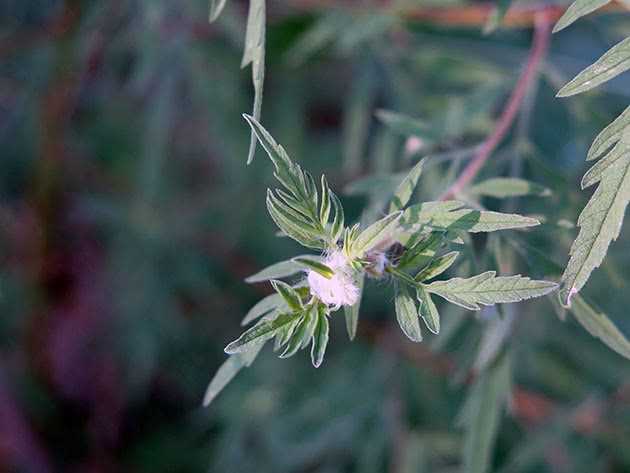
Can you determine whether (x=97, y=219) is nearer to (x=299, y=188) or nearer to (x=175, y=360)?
(x=175, y=360)

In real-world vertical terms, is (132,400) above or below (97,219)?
below

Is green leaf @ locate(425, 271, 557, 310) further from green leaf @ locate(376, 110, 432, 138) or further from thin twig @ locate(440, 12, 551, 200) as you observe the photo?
green leaf @ locate(376, 110, 432, 138)

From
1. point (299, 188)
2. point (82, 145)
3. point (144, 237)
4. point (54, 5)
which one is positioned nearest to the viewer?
point (299, 188)

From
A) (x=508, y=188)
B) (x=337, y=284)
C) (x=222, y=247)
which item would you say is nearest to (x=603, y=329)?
(x=508, y=188)

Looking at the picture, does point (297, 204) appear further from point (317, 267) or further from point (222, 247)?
point (222, 247)

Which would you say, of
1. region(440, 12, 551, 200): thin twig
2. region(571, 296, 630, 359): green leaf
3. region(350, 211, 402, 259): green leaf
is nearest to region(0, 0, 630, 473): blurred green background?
region(440, 12, 551, 200): thin twig

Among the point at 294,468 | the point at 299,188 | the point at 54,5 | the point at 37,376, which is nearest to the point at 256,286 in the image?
the point at 294,468
